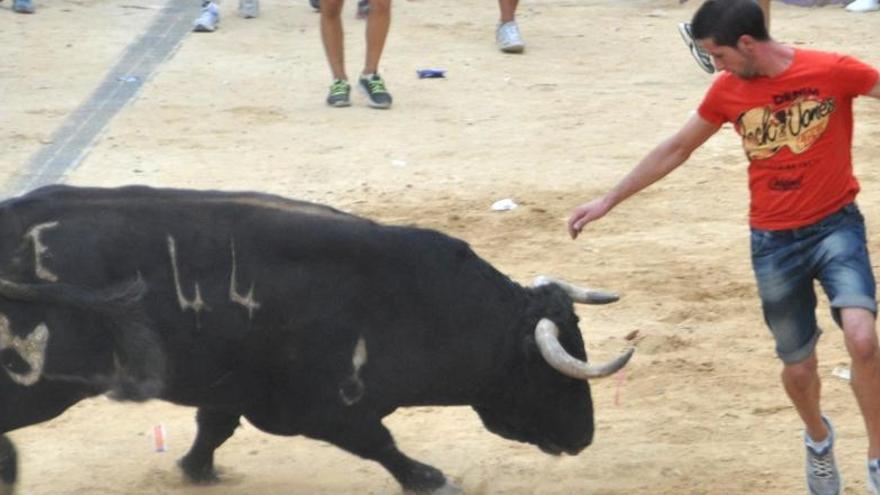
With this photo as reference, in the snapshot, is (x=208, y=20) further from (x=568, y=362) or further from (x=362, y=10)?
(x=568, y=362)

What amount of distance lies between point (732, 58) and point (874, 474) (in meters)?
1.51

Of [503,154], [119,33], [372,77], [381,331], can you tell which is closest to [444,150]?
[503,154]

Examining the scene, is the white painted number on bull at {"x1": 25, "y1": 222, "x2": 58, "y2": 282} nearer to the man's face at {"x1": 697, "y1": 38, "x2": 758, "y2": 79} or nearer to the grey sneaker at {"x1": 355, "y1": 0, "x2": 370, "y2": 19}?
the man's face at {"x1": 697, "y1": 38, "x2": 758, "y2": 79}

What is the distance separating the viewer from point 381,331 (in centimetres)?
663

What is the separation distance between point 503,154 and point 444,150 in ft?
1.28

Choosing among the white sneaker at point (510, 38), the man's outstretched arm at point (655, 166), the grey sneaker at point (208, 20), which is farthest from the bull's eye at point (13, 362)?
the grey sneaker at point (208, 20)

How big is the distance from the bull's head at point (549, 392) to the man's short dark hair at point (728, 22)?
1328mm

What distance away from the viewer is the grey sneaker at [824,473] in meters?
6.48

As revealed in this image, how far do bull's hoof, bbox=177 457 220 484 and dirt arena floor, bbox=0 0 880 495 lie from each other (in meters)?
0.05

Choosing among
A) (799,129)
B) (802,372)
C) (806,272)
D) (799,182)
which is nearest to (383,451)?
(802,372)

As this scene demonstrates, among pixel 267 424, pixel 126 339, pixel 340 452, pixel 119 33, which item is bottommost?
pixel 119 33

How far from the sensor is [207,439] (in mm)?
7027

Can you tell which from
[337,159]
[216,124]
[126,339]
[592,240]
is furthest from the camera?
[216,124]

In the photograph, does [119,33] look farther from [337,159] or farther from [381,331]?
[381,331]
